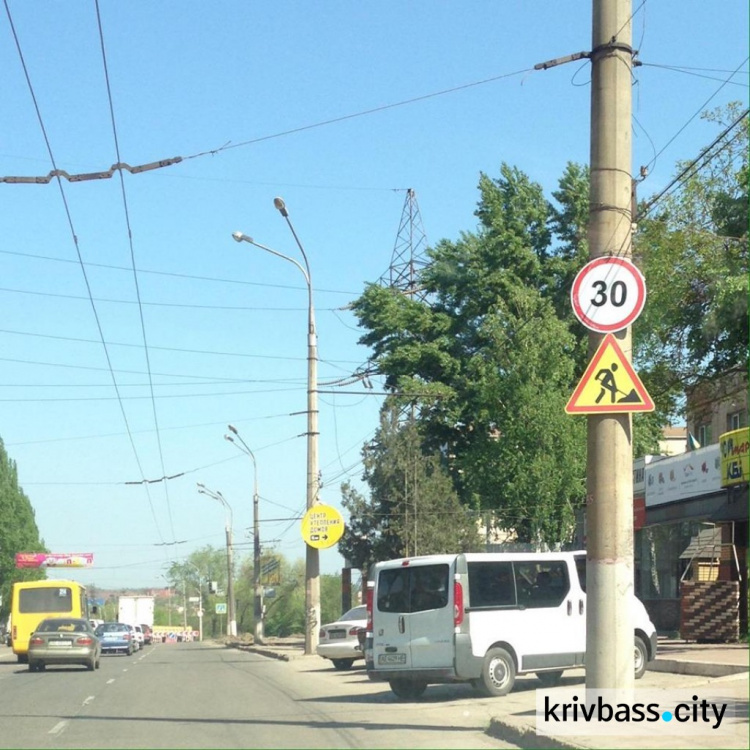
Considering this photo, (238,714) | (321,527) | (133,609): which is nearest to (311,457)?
(321,527)

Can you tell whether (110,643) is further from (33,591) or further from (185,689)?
(185,689)

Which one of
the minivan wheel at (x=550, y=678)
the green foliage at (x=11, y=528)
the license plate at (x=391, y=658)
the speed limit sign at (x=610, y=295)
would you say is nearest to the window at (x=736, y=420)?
the minivan wheel at (x=550, y=678)

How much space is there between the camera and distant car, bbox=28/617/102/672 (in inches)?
1208

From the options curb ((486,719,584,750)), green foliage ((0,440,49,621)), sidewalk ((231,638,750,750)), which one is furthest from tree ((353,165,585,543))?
green foliage ((0,440,49,621))

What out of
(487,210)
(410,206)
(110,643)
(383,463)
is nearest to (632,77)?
(383,463)

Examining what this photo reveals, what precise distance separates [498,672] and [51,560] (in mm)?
99826

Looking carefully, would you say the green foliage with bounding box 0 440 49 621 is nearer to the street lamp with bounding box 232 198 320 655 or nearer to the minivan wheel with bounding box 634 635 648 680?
the street lamp with bounding box 232 198 320 655

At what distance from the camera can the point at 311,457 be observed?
1272 inches

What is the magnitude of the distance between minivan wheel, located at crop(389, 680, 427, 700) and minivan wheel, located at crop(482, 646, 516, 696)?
4.41 feet

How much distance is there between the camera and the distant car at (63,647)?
30672mm

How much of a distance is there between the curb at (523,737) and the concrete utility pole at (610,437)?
695 mm

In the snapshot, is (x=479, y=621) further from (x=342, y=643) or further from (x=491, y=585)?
(x=342, y=643)

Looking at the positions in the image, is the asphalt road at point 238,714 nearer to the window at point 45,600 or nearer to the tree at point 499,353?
the tree at point 499,353

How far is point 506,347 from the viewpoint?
3678 cm
